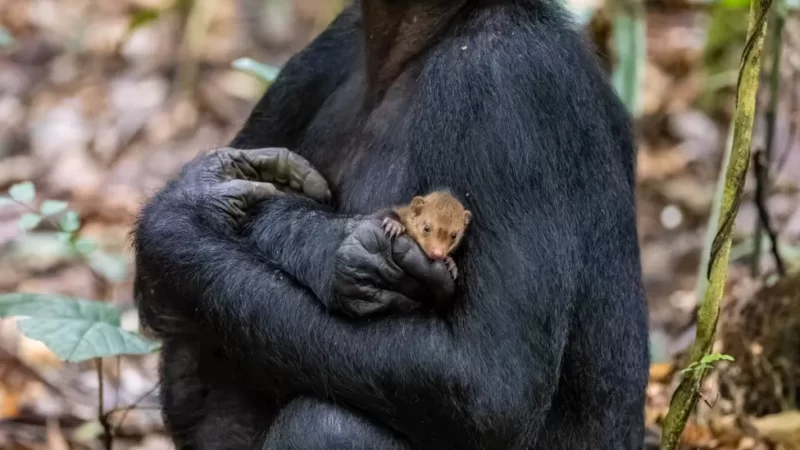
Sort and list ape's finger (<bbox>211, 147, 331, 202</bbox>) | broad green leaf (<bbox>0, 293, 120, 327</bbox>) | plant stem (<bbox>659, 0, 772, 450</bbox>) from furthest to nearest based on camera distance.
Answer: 1. broad green leaf (<bbox>0, 293, 120, 327</bbox>)
2. ape's finger (<bbox>211, 147, 331, 202</bbox>)
3. plant stem (<bbox>659, 0, 772, 450</bbox>)

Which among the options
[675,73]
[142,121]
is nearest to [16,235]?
[142,121]

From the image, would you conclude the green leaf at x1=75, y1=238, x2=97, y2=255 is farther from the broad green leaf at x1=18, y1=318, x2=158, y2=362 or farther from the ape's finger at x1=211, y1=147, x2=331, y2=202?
the ape's finger at x1=211, y1=147, x2=331, y2=202

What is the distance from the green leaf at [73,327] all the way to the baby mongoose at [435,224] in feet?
3.66

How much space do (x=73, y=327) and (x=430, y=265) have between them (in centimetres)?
133

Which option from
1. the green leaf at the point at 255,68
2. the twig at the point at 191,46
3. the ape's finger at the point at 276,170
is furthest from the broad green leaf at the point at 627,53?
the twig at the point at 191,46

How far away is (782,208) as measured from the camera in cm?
704

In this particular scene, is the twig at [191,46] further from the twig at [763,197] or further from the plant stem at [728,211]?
the plant stem at [728,211]

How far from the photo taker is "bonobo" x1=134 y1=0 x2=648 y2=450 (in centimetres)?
308

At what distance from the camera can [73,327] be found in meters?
3.70

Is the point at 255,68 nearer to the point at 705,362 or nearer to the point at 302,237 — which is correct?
the point at 302,237

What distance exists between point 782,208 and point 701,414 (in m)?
2.73

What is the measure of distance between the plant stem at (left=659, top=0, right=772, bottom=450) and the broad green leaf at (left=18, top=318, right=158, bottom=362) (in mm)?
1664

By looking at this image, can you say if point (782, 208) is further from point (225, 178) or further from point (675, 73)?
point (225, 178)

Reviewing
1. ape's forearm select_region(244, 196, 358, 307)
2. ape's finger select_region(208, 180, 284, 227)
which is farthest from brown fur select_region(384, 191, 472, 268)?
ape's finger select_region(208, 180, 284, 227)
